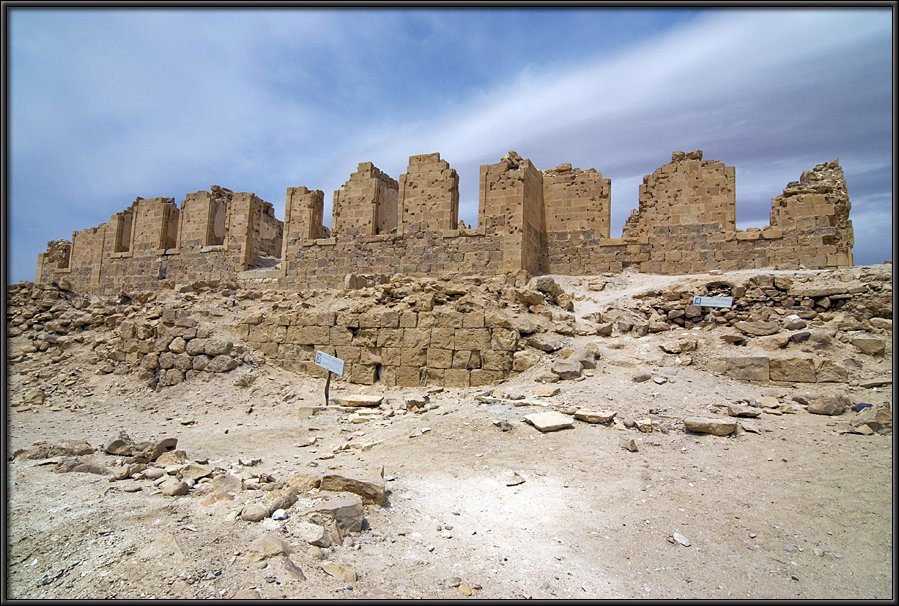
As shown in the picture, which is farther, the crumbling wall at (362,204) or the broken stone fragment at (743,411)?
the crumbling wall at (362,204)

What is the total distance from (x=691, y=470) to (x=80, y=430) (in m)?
9.57

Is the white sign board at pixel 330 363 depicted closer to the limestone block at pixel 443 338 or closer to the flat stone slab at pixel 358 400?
the flat stone slab at pixel 358 400

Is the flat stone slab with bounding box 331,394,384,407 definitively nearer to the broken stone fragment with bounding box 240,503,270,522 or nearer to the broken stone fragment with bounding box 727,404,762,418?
the broken stone fragment with bounding box 240,503,270,522

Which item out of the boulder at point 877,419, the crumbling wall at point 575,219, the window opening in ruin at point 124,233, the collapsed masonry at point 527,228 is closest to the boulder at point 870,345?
the boulder at point 877,419

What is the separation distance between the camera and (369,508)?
4293 millimetres

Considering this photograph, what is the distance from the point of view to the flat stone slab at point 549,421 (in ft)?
21.0

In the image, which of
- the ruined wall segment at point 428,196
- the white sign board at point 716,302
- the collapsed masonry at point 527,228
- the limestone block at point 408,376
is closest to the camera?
the white sign board at point 716,302

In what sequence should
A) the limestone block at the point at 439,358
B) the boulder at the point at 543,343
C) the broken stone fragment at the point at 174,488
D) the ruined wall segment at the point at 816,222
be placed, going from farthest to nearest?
1. the ruined wall segment at the point at 816,222
2. the limestone block at the point at 439,358
3. the boulder at the point at 543,343
4. the broken stone fragment at the point at 174,488

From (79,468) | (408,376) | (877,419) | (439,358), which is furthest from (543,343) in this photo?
(79,468)

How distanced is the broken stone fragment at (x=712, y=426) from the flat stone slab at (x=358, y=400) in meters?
5.07

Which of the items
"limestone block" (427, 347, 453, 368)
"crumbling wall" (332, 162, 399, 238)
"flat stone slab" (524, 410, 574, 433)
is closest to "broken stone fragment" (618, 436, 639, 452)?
"flat stone slab" (524, 410, 574, 433)

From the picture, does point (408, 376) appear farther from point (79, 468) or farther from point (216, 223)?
point (216, 223)

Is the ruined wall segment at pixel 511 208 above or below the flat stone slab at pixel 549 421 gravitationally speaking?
above

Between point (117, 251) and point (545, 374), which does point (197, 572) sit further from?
point (117, 251)
